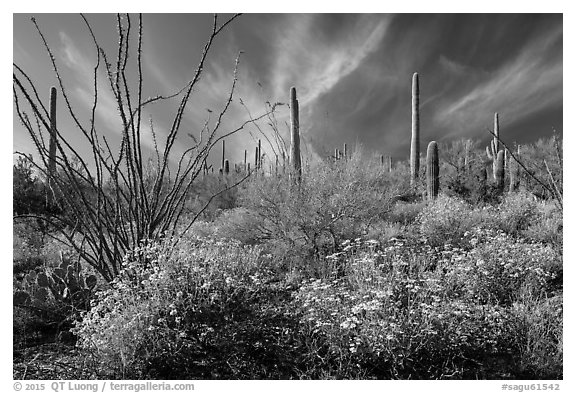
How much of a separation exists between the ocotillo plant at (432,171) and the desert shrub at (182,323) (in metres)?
7.72

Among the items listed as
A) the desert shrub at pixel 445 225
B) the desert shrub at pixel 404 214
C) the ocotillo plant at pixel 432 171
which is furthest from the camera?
the ocotillo plant at pixel 432 171

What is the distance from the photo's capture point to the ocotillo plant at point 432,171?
33.8ft

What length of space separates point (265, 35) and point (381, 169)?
14.5 ft

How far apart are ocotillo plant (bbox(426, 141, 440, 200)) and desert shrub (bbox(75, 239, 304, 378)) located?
772 cm

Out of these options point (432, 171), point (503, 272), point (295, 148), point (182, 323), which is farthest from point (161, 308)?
point (432, 171)

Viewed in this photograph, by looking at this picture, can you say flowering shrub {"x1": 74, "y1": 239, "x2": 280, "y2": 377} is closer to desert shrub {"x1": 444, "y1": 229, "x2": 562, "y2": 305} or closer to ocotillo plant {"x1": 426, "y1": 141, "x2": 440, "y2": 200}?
desert shrub {"x1": 444, "y1": 229, "x2": 562, "y2": 305}

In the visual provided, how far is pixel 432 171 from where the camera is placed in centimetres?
1062

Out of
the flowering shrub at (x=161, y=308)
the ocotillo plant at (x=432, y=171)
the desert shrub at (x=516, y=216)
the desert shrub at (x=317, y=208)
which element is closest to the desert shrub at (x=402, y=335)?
the flowering shrub at (x=161, y=308)

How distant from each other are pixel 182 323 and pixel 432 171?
9.07m

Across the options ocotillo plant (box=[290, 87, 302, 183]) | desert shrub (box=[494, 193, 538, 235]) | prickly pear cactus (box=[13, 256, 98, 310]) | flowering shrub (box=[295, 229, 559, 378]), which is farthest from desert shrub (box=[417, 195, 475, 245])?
prickly pear cactus (box=[13, 256, 98, 310])

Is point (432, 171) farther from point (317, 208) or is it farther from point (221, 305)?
point (221, 305)

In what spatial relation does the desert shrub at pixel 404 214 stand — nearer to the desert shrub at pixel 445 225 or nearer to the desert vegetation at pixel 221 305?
the desert shrub at pixel 445 225

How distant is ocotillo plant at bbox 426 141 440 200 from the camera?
10.3 meters
